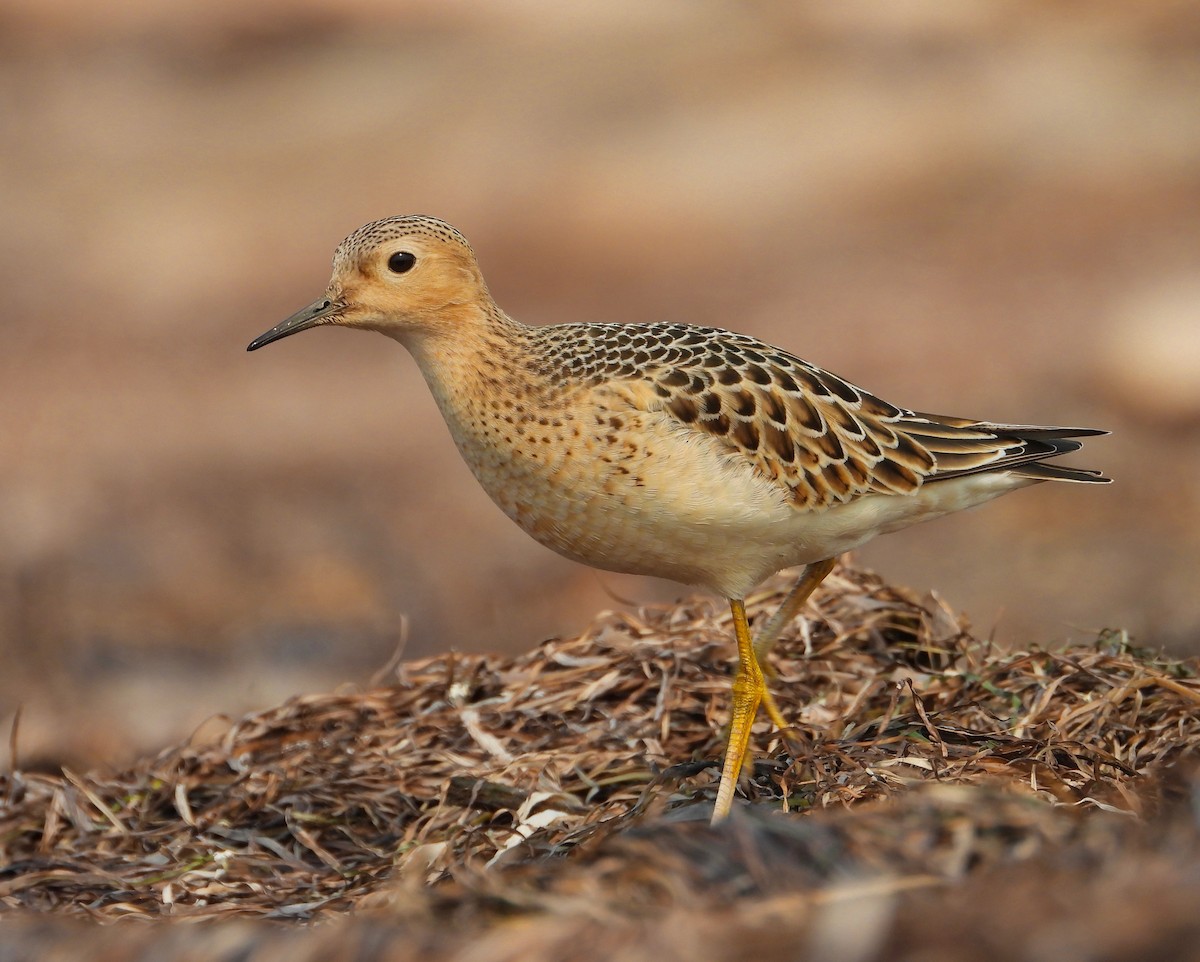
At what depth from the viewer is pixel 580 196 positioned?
64.0 feet

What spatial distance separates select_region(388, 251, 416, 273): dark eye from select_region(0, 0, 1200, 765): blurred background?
18.1 ft

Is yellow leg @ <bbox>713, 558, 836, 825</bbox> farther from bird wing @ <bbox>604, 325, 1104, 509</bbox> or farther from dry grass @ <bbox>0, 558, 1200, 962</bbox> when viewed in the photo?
bird wing @ <bbox>604, 325, 1104, 509</bbox>

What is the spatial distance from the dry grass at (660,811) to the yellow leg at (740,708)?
101mm

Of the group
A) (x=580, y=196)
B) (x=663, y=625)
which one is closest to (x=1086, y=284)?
(x=580, y=196)

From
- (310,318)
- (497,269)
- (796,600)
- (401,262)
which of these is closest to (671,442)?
(796,600)

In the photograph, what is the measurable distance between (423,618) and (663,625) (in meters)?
6.91

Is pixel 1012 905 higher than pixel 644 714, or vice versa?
pixel 1012 905

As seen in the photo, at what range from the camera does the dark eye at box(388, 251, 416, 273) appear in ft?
18.2

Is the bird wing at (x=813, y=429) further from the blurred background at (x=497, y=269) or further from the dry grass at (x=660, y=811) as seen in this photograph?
the blurred background at (x=497, y=269)

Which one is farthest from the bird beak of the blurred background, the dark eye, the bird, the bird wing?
the blurred background

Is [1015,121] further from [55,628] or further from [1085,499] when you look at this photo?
[55,628]

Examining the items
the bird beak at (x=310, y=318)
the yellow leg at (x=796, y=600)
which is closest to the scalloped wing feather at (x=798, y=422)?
the yellow leg at (x=796, y=600)

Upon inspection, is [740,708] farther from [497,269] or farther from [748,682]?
[497,269]

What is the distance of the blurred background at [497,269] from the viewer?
12992mm
